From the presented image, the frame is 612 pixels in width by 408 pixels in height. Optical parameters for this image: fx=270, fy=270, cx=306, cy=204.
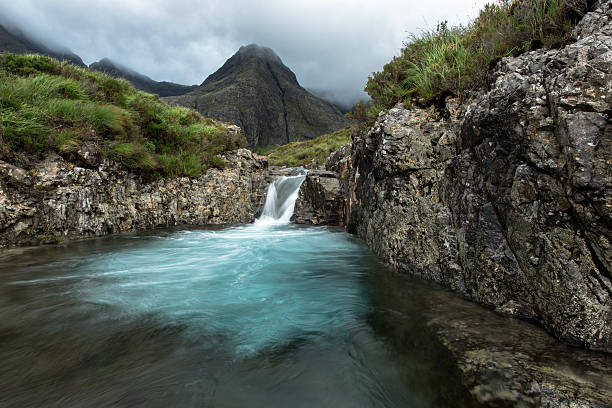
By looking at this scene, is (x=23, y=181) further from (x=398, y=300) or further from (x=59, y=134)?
(x=398, y=300)

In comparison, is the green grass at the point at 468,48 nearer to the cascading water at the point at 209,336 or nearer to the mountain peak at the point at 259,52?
the cascading water at the point at 209,336

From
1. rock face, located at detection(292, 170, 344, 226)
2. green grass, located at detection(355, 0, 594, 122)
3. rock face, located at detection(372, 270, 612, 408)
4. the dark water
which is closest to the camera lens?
rock face, located at detection(372, 270, 612, 408)

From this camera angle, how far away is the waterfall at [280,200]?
13.2 m

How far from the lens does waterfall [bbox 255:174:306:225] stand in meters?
13.2

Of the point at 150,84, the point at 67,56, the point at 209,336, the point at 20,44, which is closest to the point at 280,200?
the point at 209,336

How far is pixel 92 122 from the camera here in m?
8.77

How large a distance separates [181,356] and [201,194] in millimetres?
9485

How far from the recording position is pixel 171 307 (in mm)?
4008

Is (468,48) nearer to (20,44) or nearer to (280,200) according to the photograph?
(280,200)

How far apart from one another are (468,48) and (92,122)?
1078 centimetres

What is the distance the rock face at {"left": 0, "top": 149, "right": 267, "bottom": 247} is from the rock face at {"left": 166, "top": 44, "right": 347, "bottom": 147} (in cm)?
5293

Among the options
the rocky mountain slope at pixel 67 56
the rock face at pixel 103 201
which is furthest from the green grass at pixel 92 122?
the rocky mountain slope at pixel 67 56

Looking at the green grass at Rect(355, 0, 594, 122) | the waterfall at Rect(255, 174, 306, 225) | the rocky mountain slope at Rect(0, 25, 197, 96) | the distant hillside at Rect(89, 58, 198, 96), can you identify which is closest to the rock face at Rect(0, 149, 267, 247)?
the waterfall at Rect(255, 174, 306, 225)

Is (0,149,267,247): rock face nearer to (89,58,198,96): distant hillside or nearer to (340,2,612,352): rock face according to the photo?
(340,2,612,352): rock face
